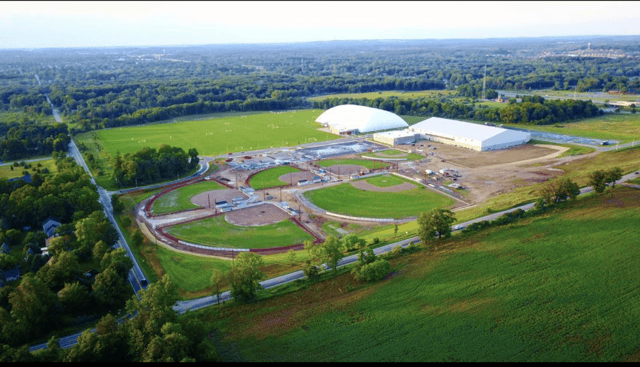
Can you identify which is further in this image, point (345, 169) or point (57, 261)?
point (345, 169)

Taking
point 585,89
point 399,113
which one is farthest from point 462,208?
point 585,89

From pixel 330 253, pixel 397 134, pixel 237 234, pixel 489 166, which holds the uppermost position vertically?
pixel 397 134

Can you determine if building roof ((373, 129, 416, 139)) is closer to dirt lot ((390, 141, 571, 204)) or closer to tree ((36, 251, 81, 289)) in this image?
dirt lot ((390, 141, 571, 204))

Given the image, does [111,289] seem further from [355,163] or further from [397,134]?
[397,134]

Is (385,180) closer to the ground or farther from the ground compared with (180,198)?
farther from the ground

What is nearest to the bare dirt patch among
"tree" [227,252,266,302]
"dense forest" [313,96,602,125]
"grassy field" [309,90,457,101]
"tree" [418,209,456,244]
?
"dense forest" [313,96,602,125]

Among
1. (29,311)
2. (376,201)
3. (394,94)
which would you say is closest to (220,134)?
(376,201)

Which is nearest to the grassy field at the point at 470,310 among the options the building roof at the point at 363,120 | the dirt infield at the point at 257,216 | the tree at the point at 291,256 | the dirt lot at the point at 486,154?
the tree at the point at 291,256

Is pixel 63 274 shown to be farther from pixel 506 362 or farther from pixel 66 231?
pixel 506 362
